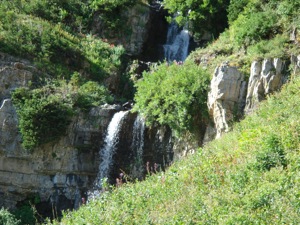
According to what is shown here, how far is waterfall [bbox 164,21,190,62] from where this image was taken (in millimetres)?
23328

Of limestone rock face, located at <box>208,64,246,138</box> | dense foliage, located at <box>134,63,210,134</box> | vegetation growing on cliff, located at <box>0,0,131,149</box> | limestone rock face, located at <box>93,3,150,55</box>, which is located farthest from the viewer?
limestone rock face, located at <box>93,3,150,55</box>

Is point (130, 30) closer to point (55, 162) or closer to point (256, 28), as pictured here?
point (256, 28)

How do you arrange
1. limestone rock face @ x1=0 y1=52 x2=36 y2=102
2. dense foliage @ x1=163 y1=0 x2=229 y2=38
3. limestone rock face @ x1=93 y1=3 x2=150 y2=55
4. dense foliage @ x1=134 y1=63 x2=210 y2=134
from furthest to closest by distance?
limestone rock face @ x1=93 y1=3 x2=150 y2=55, dense foliage @ x1=163 y1=0 x2=229 y2=38, limestone rock face @ x1=0 y1=52 x2=36 y2=102, dense foliage @ x1=134 y1=63 x2=210 y2=134

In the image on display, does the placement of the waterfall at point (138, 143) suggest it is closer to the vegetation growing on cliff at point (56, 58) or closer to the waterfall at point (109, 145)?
the waterfall at point (109, 145)

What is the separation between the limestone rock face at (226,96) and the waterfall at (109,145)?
378 cm

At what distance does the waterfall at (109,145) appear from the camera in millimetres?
16578

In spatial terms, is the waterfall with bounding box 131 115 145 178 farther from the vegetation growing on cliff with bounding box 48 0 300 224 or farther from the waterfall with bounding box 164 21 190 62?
the waterfall with bounding box 164 21 190 62

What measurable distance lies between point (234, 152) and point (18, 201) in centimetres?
984

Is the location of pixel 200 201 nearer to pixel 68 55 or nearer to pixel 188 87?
pixel 188 87

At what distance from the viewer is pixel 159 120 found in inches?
597

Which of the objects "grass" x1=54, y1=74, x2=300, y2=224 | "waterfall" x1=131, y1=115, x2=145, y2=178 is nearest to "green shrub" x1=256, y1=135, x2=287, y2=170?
"grass" x1=54, y1=74, x2=300, y2=224

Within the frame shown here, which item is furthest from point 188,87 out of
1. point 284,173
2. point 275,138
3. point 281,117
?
point 284,173

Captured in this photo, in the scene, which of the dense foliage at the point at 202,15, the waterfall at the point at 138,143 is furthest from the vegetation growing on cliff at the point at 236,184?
the dense foliage at the point at 202,15

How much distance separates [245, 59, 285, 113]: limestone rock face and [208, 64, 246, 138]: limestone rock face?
0.32 meters
